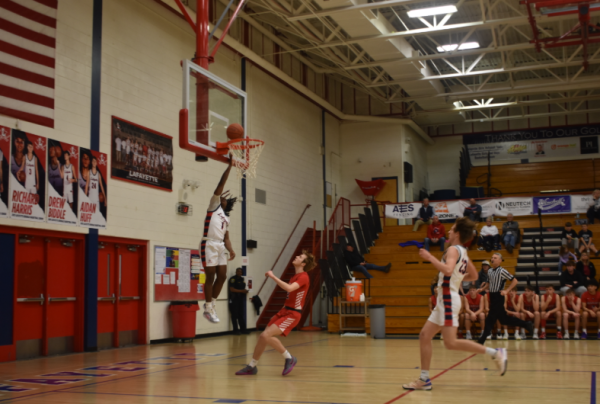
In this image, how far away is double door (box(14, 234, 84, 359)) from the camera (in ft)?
35.8

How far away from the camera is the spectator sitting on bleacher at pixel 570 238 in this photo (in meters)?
16.9

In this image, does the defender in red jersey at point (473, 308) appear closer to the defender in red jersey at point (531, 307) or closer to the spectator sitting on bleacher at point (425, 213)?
the defender in red jersey at point (531, 307)

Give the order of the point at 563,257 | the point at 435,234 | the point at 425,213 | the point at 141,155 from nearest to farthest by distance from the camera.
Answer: the point at 141,155 < the point at 563,257 < the point at 435,234 < the point at 425,213

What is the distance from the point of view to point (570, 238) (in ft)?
55.5

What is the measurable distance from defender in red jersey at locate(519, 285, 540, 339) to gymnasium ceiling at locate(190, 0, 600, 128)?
6.48 meters

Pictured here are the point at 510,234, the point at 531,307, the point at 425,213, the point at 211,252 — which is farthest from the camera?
the point at 425,213

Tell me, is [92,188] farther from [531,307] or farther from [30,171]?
[531,307]

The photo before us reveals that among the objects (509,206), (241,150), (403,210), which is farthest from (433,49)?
(241,150)

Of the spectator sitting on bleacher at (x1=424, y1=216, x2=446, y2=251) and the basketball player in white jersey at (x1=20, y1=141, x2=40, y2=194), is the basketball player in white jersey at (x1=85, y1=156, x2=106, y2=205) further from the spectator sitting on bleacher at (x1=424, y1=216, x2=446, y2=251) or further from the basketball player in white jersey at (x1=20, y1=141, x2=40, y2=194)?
the spectator sitting on bleacher at (x1=424, y1=216, x2=446, y2=251)

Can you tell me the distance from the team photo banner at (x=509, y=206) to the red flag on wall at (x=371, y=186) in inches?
88.9

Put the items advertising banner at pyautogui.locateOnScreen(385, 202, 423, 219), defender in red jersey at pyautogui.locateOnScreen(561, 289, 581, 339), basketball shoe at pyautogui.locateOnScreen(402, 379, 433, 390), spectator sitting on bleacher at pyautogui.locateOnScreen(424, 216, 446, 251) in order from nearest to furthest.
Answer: basketball shoe at pyautogui.locateOnScreen(402, 379, 433, 390) → defender in red jersey at pyautogui.locateOnScreen(561, 289, 581, 339) → spectator sitting on bleacher at pyautogui.locateOnScreen(424, 216, 446, 251) → advertising banner at pyautogui.locateOnScreen(385, 202, 423, 219)

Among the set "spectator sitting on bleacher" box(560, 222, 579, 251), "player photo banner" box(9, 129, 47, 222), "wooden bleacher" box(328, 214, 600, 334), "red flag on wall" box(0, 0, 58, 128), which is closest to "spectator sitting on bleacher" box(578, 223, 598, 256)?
"spectator sitting on bleacher" box(560, 222, 579, 251)

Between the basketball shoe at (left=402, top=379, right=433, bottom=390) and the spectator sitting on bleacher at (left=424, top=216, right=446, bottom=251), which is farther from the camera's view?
the spectator sitting on bleacher at (left=424, top=216, right=446, bottom=251)

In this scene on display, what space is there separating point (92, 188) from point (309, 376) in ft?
21.4
